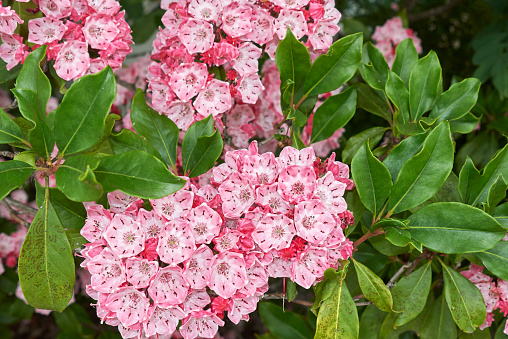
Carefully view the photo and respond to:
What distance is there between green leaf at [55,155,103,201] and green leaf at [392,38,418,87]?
2.89 ft

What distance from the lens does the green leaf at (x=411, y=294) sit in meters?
0.96

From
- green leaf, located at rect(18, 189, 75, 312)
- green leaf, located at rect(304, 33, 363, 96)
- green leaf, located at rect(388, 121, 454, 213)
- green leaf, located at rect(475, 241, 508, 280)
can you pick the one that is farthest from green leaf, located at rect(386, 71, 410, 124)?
green leaf, located at rect(18, 189, 75, 312)

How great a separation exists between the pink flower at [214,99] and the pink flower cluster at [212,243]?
0.18m

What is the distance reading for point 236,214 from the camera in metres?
0.83

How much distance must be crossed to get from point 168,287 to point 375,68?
0.78 meters

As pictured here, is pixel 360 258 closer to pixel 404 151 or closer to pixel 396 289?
pixel 396 289

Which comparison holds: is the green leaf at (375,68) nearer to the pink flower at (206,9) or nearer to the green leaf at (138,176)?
the pink flower at (206,9)

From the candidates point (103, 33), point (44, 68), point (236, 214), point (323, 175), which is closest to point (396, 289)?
point (323, 175)

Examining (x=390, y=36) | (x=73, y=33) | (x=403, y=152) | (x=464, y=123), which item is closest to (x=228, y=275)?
(x=403, y=152)

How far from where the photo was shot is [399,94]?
3.53 feet

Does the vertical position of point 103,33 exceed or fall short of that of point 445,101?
it exceeds it

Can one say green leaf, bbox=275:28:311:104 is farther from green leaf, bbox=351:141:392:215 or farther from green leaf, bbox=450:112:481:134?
green leaf, bbox=450:112:481:134

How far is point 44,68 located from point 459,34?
225cm

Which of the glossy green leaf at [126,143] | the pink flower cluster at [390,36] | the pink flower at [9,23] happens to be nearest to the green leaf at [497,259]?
the glossy green leaf at [126,143]
